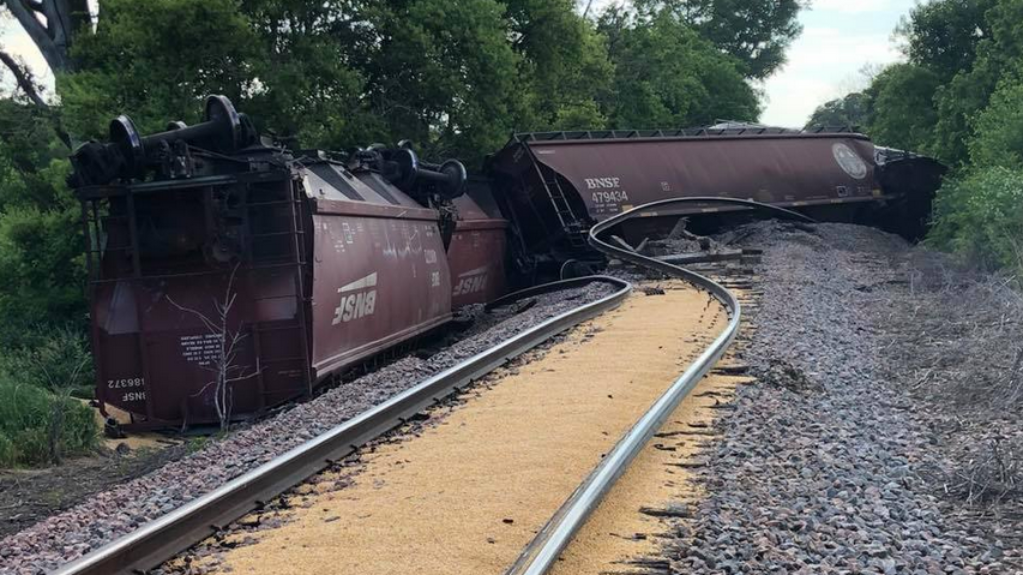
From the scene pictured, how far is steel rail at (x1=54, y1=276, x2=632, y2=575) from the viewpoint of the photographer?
4477 millimetres

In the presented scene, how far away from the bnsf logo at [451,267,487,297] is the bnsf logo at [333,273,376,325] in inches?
190

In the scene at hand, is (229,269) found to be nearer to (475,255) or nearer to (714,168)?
(475,255)

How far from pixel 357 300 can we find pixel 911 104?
2949 cm

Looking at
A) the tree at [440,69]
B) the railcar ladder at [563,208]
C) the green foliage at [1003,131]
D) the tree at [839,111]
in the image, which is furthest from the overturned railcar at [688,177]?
the tree at [839,111]

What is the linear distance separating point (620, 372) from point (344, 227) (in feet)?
15.5

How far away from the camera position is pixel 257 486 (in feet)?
18.2

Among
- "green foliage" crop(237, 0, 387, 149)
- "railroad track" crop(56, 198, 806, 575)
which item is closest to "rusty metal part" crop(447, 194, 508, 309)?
"green foliage" crop(237, 0, 387, 149)

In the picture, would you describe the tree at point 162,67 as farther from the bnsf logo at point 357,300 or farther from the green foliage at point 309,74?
the bnsf logo at point 357,300

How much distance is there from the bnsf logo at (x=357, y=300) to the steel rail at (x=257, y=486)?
9.43 ft

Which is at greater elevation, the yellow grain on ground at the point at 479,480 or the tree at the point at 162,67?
the tree at the point at 162,67

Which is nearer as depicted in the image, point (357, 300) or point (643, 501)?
point (643, 501)

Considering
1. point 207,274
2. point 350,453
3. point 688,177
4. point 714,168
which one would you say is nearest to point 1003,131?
point 714,168

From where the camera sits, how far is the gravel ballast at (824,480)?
4.40 m

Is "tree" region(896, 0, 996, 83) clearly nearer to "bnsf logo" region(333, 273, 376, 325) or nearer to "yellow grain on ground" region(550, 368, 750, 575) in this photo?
"bnsf logo" region(333, 273, 376, 325)
